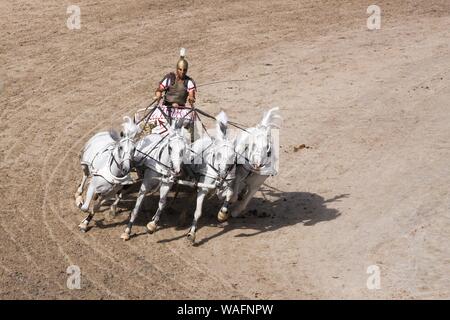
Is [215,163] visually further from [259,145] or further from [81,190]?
[81,190]

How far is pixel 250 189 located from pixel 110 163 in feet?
9.89

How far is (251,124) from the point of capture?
881 inches

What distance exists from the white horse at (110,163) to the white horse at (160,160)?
47cm

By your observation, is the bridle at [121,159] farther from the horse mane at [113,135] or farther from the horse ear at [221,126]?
the horse ear at [221,126]

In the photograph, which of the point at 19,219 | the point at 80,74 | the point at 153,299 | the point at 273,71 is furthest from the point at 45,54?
the point at 153,299

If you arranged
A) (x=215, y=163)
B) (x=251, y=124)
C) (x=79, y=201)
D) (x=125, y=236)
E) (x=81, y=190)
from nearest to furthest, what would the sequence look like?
1. (x=215, y=163)
2. (x=125, y=236)
3. (x=79, y=201)
4. (x=81, y=190)
5. (x=251, y=124)

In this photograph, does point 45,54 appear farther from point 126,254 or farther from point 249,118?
point 126,254

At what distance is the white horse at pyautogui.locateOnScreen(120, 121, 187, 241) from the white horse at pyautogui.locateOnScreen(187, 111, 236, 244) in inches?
20.8

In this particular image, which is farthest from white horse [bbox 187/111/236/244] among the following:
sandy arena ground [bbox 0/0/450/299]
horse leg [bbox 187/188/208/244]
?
sandy arena ground [bbox 0/0/450/299]

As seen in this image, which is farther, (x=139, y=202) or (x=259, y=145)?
(x=139, y=202)

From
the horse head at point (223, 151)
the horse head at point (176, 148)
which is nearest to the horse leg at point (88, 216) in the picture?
the horse head at point (176, 148)

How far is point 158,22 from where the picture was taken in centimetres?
2881

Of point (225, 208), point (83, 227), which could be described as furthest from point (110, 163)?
point (225, 208)

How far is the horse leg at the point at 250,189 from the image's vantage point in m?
17.1
